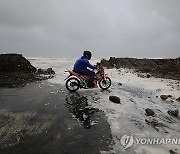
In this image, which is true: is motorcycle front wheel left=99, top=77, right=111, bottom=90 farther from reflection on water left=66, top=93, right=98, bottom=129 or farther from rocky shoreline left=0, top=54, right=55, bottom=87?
rocky shoreline left=0, top=54, right=55, bottom=87

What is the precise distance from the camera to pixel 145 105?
8109 millimetres

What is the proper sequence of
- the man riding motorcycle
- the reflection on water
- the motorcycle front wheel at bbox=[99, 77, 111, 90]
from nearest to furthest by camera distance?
1. the reflection on water
2. the man riding motorcycle
3. the motorcycle front wheel at bbox=[99, 77, 111, 90]

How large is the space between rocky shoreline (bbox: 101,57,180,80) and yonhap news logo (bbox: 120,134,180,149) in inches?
502

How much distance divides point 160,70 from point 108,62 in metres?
12.1

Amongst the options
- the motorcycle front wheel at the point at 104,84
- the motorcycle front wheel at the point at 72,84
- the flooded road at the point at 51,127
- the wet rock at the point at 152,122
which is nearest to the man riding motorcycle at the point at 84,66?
the motorcycle front wheel at the point at 72,84

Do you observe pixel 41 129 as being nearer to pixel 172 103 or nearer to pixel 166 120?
pixel 166 120

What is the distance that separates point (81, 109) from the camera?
23.2 feet

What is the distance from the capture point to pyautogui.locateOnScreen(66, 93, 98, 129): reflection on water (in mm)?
5898

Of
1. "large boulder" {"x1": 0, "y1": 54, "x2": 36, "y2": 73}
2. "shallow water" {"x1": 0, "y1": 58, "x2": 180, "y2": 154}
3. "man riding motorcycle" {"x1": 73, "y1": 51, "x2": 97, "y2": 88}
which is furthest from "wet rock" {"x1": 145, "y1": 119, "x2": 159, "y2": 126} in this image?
"large boulder" {"x1": 0, "y1": 54, "x2": 36, "y2": 73}

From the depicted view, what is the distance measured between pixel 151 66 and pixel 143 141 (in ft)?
106

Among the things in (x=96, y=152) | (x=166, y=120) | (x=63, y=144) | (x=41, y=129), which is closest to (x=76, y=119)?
(x=41, y=129)

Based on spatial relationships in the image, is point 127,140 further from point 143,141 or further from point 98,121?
point 98,121

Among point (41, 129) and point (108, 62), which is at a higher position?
point (108, 62)

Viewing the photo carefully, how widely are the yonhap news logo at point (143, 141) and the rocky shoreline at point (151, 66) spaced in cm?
1275
